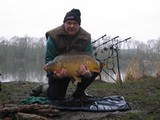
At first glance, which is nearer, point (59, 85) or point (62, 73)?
point (62, 73)

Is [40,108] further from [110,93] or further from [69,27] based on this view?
[110,93]

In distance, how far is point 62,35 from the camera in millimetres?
3947

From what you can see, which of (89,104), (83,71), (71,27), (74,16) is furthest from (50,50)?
(89,104)

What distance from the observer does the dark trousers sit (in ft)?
13.0

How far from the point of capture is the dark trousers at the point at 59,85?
3.96 metres

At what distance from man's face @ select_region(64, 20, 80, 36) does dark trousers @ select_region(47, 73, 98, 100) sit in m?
0.57

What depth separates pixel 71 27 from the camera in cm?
388

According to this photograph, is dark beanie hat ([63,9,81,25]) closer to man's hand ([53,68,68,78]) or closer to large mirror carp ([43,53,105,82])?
large mirror carp ([43,53,105,82])

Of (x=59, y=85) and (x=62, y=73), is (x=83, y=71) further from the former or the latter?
(x=59, y=85)

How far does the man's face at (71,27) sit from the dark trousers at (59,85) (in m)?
0.57

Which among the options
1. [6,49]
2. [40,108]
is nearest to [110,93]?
[40,108]

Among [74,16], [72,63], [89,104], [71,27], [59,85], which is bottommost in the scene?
[89,104]

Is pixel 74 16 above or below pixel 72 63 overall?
above

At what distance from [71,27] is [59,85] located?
0.74m
